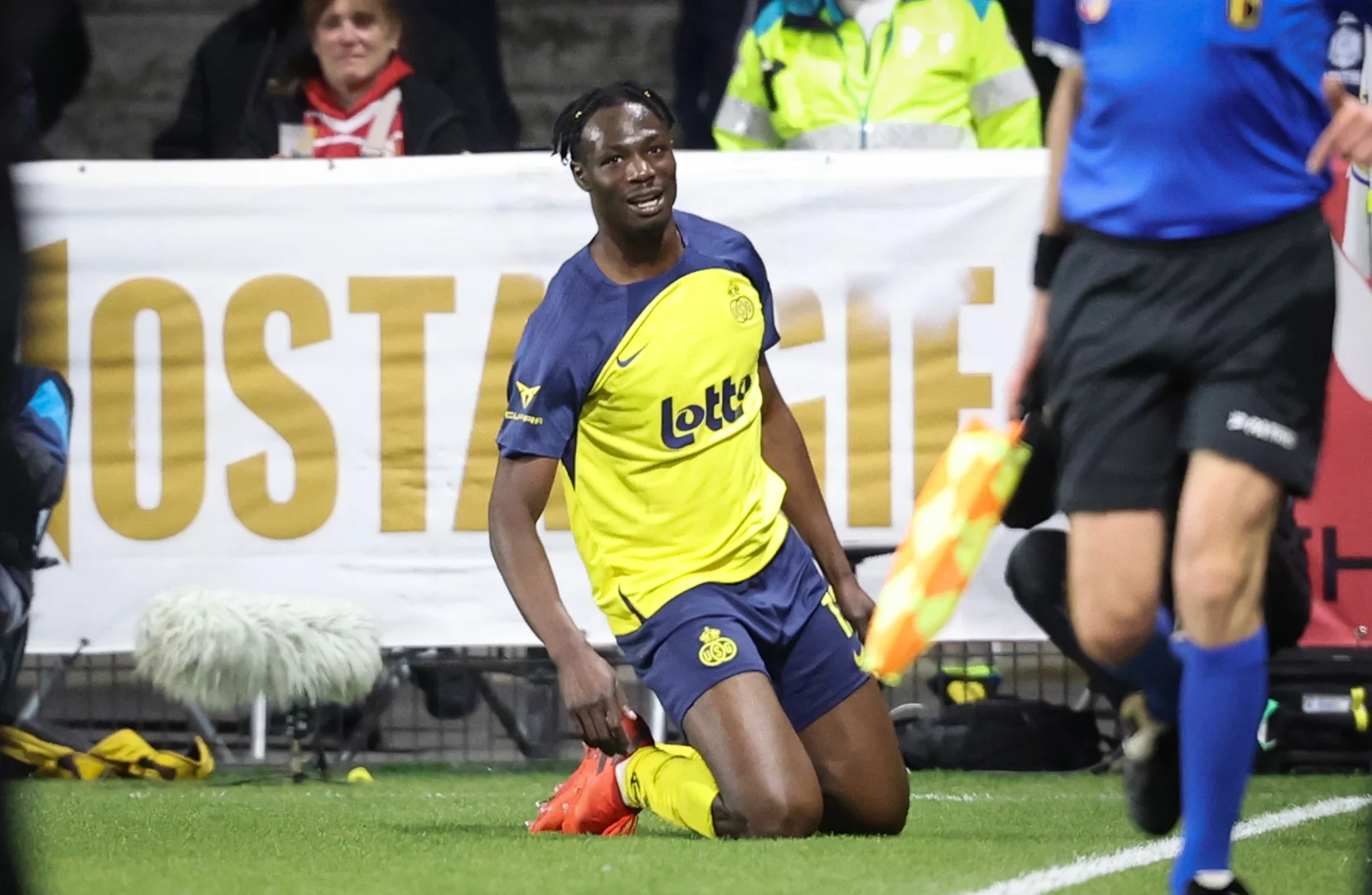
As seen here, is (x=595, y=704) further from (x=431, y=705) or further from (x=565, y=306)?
(x=431, y=705)

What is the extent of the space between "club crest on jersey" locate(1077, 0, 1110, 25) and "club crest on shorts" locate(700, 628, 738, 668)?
6.13 ft

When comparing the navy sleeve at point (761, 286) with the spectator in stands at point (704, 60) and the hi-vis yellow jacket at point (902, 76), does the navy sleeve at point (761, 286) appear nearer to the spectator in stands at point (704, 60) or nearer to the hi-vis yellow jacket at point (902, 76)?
the hi-vis yellow jacket at point (902, 76)

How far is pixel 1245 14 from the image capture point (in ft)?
12.5

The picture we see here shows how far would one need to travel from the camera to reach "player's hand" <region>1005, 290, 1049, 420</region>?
4254mm

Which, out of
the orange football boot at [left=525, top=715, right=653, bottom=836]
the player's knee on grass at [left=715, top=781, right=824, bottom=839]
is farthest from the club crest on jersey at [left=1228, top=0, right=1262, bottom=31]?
the orange football boot at [left=525, top=715, right=653, bottom=836]

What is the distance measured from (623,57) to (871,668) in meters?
6.78

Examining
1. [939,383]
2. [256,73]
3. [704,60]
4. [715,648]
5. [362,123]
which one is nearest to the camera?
[715,648]

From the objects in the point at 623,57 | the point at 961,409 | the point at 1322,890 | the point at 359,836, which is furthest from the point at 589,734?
the point at 623,57

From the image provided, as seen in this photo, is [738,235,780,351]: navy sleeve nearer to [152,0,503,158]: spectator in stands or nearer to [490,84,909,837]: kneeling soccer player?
[490,84,909,837]: kneeling soccer player

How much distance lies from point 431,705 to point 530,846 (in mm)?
2396

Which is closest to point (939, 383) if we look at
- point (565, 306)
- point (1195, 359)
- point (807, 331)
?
point (807, 331)

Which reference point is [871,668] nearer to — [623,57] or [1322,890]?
[1322,890]

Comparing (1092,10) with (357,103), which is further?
(357,103)

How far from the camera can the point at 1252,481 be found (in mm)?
3689
